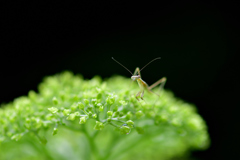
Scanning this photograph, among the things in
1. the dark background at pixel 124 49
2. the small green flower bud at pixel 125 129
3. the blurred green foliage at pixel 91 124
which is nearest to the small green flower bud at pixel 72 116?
the blurred green foliage at pixel 91 124

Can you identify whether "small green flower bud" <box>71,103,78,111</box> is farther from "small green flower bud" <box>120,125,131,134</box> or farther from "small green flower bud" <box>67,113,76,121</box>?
"small green flower bud" <box>120,125,131,134</box>

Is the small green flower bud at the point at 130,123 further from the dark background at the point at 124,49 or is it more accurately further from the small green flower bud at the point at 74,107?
the dark background at the point at 124,49

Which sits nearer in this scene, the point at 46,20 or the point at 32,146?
the point at 32,146

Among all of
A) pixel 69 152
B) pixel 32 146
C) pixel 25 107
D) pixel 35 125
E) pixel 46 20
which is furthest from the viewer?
pixel 46 20

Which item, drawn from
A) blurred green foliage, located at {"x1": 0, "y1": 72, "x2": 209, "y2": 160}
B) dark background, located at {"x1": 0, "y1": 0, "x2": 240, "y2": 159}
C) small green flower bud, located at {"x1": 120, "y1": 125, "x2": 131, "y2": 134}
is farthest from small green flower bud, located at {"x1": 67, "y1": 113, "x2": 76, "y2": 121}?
dark background, located at {"x1": 0, "y1": 0, "x2": 240, "y2": 159}

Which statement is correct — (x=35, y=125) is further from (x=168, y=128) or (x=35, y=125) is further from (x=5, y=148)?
(x=168, y=128)

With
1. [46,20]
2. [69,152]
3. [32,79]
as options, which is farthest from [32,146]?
[46,20]

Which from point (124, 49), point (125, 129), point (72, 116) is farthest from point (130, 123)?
point (124, 49)

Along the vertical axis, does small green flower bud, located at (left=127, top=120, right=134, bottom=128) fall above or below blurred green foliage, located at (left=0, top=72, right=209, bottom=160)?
below
